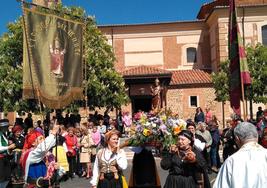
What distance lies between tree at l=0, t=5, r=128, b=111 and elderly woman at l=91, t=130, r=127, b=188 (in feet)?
65.5

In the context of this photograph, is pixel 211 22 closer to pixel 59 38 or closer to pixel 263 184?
pixel 59 38

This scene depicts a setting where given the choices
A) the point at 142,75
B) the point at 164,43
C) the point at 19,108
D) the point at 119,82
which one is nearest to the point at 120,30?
the point at 164,43

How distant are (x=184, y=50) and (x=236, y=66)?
1335 inches

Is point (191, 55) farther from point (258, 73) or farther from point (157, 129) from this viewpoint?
point (157, 129)

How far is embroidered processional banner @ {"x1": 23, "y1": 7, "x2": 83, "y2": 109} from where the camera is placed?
28.8 ft

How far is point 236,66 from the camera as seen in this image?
988 centimetres

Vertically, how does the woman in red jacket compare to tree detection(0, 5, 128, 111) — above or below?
below

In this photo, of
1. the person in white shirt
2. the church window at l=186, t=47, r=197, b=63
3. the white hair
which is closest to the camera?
the person in white shirt

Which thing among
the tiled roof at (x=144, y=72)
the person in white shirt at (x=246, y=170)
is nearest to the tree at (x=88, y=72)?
the tiled roof at (x=144, y=72)

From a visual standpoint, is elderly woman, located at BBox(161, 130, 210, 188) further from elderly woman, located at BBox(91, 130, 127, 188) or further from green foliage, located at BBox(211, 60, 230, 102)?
green foliage, located at BBox(211, 60, 230, 102)

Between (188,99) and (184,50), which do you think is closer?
(188,99)

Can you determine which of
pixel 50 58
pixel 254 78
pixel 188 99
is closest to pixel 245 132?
pixel 50 58

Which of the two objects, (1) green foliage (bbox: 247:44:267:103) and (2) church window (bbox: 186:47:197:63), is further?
(2) church window (bbox: 186:47:197:63)

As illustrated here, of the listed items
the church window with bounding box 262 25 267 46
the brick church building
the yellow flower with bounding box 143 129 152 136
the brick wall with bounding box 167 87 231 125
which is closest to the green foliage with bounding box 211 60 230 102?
the brick church building
